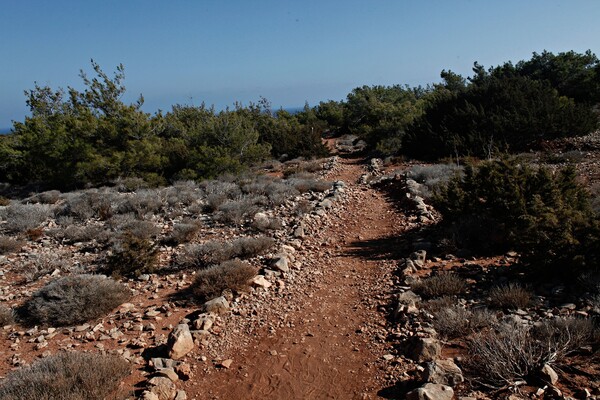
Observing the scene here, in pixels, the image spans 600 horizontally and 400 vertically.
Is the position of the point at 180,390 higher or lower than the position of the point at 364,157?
lower

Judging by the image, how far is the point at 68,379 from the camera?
3721 millimetres

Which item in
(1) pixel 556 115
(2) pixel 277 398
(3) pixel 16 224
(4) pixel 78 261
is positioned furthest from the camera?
(1) pixel 556 115

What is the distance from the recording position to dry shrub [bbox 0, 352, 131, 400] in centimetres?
358

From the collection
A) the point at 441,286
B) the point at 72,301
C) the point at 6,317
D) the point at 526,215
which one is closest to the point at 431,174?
the point at 526,215

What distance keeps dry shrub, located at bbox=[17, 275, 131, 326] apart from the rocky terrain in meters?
0.16

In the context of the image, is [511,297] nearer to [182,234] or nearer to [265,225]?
[265,225]

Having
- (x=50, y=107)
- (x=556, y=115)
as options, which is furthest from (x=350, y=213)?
(x=50, y=107)

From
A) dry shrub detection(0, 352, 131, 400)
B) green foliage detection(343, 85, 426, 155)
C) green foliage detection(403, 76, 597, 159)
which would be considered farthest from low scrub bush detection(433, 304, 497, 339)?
green foliage detection(343, 85, 426, 155)

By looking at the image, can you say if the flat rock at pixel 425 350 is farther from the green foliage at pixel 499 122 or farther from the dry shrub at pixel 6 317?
the green foliage at pixel 499 122

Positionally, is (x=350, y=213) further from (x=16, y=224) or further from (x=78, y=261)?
(x=16, y=224)

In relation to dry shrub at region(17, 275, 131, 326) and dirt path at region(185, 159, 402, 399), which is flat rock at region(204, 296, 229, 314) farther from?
dry shrub at region(17, 275, 131, 326)

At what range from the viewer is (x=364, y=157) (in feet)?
78.5

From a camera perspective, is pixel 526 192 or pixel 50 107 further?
pixel 50 107

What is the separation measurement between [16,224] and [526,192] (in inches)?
483
